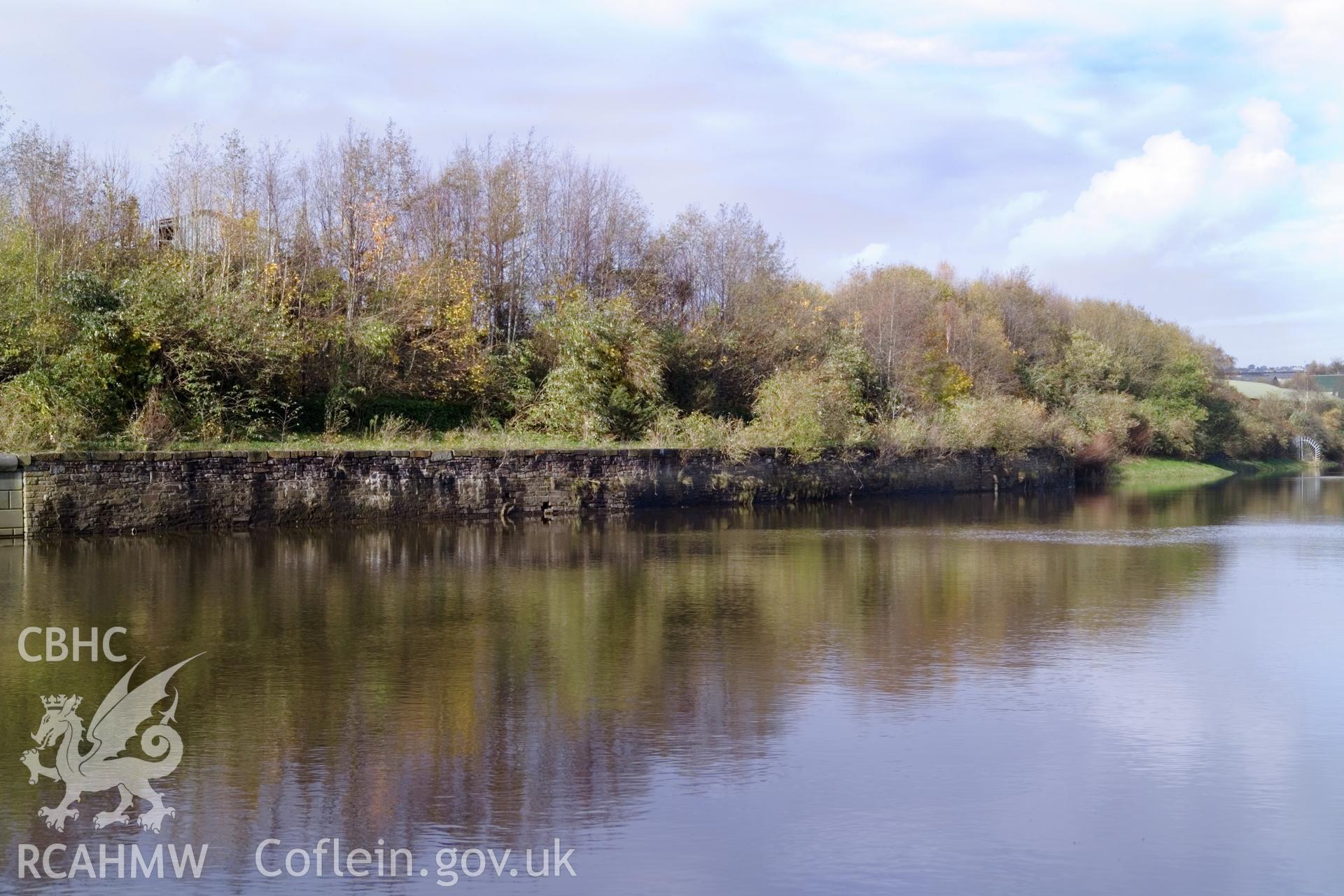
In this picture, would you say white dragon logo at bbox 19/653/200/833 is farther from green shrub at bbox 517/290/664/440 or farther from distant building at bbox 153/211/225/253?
distant building at bbox 153/211/225/253

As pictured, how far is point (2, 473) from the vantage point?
19.4 meters

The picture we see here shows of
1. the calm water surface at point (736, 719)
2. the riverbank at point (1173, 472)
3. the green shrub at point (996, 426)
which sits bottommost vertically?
the calm water surface at point (736, 719)

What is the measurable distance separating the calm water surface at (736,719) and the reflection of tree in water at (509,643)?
1.6 inches

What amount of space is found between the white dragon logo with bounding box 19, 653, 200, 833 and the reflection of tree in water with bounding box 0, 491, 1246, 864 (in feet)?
0.49

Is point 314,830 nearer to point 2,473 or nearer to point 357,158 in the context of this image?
point 2,473

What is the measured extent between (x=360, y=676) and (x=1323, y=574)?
13314mm

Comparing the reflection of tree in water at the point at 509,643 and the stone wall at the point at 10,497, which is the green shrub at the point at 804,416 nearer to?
the reflection of tree in water at the point at 509,643

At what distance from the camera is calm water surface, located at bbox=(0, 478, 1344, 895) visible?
223 inches

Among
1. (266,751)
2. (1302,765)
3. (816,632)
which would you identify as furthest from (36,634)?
(1302,765)

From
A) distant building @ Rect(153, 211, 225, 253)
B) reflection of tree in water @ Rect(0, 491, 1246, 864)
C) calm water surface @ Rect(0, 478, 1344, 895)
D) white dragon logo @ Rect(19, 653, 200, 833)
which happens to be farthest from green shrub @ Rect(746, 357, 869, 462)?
white dragon logo @ Rect(19, 653, 200, 833)

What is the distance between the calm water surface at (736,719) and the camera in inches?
223

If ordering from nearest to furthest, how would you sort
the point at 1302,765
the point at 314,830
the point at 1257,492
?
the point at 314,830 → the point at 1302,765 → the point at 1257,492

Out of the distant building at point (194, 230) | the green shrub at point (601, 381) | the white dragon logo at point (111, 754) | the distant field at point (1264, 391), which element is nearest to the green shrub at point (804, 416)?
the green shrub at point (601, 381)

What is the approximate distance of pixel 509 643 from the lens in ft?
34.7
